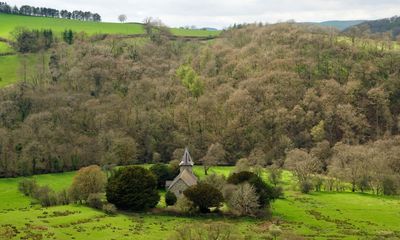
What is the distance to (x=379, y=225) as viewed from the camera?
66875 millimetres

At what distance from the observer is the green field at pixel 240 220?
2183 inches

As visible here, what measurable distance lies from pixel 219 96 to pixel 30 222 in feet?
314

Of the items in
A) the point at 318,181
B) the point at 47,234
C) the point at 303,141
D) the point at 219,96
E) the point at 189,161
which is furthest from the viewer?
the point at 219,96

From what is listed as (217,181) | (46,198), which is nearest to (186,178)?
(217,181)

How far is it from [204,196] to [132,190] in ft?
33.7

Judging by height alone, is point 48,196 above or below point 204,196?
below

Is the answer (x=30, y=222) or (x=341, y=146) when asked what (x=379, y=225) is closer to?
(x=30, y=222)

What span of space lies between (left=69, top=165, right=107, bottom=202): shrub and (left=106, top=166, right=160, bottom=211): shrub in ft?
9.07

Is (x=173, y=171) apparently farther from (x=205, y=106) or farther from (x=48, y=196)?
(x=205, y=106)

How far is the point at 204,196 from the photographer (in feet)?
227

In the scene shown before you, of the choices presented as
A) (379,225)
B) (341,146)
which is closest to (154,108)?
(341,146)

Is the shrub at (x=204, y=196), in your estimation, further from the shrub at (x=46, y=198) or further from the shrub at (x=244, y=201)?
the shrub at (x=46, y=198)

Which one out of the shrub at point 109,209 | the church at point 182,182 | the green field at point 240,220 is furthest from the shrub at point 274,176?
the shrub at point 109,209

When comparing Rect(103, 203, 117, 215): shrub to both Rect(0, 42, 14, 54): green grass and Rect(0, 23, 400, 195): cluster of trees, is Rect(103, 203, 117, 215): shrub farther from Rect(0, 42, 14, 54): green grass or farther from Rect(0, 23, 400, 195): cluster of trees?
Rect(0, 42, 14, 54): green grass
